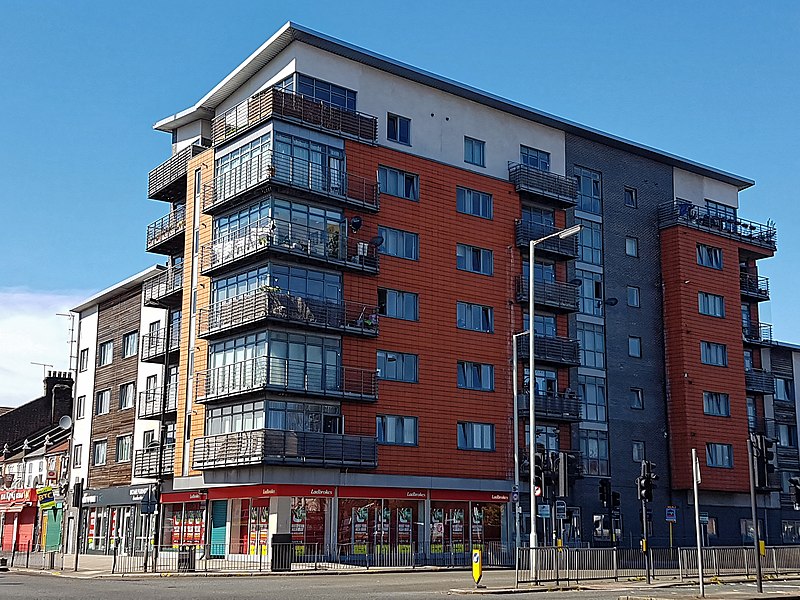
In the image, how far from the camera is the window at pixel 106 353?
201 ft

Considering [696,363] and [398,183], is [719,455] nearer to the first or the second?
[696,363]

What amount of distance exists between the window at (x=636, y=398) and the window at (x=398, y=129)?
63.0 ft

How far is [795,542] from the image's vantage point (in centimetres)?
6228

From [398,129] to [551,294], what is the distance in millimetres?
11784

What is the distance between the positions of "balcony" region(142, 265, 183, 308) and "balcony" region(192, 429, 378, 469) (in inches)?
376

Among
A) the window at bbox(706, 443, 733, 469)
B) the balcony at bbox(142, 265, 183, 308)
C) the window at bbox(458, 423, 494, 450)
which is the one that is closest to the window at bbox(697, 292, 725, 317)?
the window at bbox(706, 443, 733, 469)

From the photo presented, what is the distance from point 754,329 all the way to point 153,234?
37.1 meters

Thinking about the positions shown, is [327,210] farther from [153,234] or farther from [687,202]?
[687,202]

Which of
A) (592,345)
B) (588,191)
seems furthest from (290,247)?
(588,191)

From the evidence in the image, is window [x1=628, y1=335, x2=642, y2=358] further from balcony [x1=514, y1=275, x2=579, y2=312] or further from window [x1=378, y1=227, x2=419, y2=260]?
window [x1=378, y1=227, x2=419, y2=260]

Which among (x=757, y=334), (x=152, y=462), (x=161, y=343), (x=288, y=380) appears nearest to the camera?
(x=288, y=380)

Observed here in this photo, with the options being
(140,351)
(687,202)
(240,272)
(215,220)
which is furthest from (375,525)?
(687,202)

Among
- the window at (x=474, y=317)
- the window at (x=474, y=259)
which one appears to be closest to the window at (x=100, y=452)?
the window at (x=474, y=317)

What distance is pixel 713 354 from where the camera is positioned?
191ft
